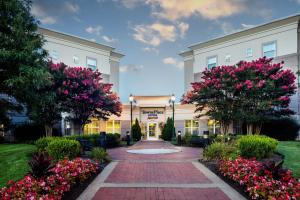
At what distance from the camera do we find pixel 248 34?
2967 cm

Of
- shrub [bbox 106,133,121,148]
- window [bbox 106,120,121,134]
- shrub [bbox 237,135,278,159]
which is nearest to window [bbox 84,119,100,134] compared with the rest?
window [bbox 106,120,121,134]

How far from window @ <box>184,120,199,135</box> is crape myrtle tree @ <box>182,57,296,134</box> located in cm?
1083

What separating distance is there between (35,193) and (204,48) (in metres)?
29.9

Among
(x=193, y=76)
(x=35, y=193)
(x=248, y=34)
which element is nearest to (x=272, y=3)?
(x=248, y=34)

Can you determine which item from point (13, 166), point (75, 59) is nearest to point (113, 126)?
point (75, 59)

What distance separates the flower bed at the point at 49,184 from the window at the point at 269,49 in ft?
78.3

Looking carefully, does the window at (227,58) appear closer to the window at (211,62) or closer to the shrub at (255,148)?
the window at (211,62)

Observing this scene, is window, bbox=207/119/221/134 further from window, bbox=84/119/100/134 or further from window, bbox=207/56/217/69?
window, bbox=84/119/100/134

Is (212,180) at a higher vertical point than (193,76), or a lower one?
lower

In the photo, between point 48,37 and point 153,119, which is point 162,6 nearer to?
point 48,37

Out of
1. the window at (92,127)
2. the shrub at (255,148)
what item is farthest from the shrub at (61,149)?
the window at (92,127)

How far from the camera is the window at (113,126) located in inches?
1415

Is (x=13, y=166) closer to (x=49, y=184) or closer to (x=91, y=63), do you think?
(x=49, y=184)

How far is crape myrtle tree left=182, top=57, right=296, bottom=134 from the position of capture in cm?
2223
